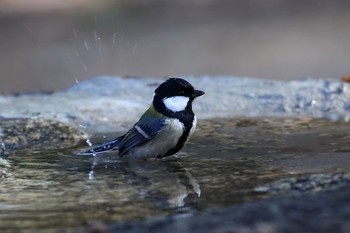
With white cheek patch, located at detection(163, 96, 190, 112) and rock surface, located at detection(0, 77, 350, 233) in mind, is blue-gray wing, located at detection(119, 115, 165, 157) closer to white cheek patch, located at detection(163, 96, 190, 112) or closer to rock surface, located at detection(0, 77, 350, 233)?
white cheek patch, located at detection(163, 96, 190, 112)

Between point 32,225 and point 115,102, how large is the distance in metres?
4.12

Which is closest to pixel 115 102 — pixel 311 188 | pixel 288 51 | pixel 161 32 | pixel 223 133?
pixel 223 133

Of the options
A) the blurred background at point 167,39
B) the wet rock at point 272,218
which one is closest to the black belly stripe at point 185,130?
the wet rock at point 272,218

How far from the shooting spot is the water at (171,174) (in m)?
5.04

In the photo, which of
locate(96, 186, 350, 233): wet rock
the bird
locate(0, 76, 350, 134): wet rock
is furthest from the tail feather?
locate(96, 186, 350, 233): wet rock

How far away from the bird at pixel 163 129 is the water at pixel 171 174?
0.30 ft

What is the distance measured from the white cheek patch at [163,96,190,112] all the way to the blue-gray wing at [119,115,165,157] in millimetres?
127

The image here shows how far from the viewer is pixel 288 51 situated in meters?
16.0

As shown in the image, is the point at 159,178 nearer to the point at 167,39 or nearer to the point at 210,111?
the point at 210,111

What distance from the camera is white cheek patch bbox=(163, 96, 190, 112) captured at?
23.2ft

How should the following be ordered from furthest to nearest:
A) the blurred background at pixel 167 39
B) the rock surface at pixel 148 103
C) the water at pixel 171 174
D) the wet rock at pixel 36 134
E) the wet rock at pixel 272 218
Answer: the blurred background at pixel 167 39 → the rock surface at pixel 148 103 → the wet rock at pixel 36 134 → the water at pixel 171 174 → the wet rock at pixel 272 218

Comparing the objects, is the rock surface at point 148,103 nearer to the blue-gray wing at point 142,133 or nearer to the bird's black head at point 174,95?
the blue-gray wing at point 142,133

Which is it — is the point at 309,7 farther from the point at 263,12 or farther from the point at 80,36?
the point at 80,36

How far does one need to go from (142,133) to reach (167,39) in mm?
10165
